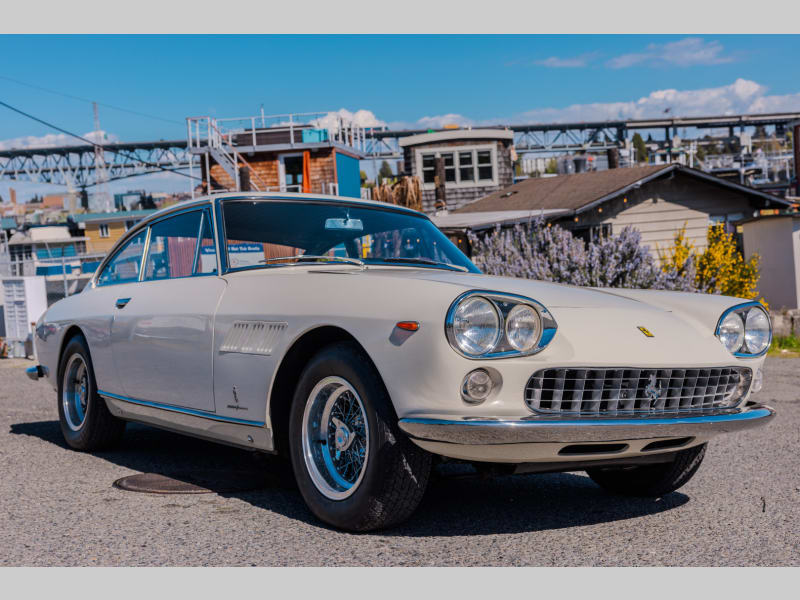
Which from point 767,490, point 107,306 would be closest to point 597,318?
point 767,490

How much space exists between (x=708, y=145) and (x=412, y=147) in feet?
382

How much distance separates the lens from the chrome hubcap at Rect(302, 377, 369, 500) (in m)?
3.68

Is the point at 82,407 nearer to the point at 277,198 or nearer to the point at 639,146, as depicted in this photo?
the point at 277,198

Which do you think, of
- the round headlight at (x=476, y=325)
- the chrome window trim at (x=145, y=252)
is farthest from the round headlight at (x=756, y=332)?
the chrome window trim at (x=145, y=252)

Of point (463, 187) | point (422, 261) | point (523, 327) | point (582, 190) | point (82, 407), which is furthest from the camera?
point (463, 187)

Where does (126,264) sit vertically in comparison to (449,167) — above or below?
below

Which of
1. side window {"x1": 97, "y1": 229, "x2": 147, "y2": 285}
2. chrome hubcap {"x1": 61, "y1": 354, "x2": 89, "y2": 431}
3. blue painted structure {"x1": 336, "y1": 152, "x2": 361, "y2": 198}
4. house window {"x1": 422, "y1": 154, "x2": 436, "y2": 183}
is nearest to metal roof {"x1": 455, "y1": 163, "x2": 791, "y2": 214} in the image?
house window {"x1": 422, "y1": 154, "x2": 436, "y2": 183}

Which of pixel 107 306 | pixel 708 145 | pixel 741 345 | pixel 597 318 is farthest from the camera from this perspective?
pixel 708 145

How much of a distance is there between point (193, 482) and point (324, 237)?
152 centimetres

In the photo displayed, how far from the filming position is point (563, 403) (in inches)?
135

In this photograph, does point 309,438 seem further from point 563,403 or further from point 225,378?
point 563,403

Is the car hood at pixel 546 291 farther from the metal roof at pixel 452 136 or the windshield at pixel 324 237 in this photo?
the metal roof at pixel 452 136

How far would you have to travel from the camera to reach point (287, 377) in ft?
13.1

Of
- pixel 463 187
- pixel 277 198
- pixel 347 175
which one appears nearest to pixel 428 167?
pixel 463 187
